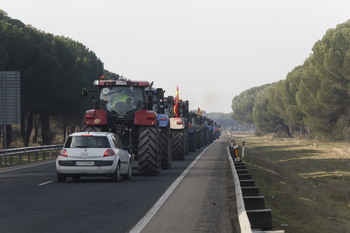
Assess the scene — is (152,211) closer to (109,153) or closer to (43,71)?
(109,153)

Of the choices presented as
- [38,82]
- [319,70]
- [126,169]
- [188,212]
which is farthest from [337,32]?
[188,212]

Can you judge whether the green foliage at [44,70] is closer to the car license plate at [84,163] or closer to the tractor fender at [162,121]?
the tractor fender at [162,121]

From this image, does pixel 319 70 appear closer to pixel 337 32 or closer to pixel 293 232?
pixel 337 32

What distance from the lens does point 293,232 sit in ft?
38.5

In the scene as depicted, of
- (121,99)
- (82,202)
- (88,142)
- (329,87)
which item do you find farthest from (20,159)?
(329,87)

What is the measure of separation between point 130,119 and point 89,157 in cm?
380

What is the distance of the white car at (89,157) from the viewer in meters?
18.5

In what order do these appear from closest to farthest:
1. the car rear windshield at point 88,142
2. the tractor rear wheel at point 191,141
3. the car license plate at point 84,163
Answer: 1. the car license plate at point 84,163
2. the car rear windshield at point 88,142
3. the tractor rear wheel at point 191,141

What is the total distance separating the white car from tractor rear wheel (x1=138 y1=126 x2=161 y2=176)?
2014 mm

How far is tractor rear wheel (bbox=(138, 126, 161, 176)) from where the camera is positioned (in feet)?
69.7

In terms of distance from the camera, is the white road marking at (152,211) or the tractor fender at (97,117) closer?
the white road marking at (152,211)

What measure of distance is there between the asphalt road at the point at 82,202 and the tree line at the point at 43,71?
32.0 m

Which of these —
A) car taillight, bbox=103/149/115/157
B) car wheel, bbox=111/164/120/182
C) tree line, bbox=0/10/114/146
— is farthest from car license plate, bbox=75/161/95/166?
tree line, bbox=0/10/114/146

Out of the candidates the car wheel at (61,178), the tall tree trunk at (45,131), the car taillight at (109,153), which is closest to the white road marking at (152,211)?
the car taillight at (109,153)
